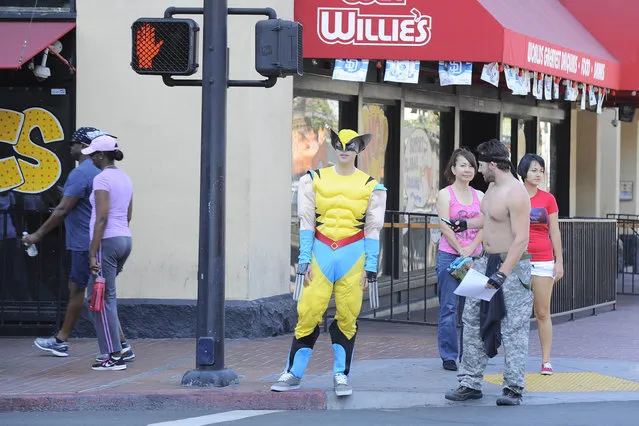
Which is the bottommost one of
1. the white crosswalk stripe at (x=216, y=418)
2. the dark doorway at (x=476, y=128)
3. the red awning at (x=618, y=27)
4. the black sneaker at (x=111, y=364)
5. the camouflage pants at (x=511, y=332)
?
the white crosswalk stripe at (x=216, y=418)

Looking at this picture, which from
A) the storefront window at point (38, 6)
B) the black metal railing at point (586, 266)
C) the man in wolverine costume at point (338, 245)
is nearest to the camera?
the man in wolverine costume at point (338, 245)

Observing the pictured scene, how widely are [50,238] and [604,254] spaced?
23.1ft

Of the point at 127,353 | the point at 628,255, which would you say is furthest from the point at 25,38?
the point at 628,255

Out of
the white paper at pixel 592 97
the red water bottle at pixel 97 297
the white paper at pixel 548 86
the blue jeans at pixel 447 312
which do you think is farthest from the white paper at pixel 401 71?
the white paper at pixel 592 97

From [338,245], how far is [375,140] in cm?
711

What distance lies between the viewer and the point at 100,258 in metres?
10.8

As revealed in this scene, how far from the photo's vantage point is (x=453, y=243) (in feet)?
36.2

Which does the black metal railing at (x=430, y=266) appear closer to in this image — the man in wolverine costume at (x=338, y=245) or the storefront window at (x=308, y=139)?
the storefront window at (x=308, y=139)

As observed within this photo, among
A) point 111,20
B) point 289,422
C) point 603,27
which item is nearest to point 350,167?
point 289,422

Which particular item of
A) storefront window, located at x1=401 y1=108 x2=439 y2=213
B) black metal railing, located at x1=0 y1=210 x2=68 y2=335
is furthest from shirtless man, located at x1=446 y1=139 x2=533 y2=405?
storefront window, located at x1=401 y1=108 x2=439 y2=213

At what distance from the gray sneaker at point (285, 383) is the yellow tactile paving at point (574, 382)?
1.78m

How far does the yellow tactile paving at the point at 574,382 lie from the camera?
1024 centimetres

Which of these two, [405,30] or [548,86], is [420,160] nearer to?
A: [548,86]

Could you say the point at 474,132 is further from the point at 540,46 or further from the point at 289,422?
the point at 289,422
